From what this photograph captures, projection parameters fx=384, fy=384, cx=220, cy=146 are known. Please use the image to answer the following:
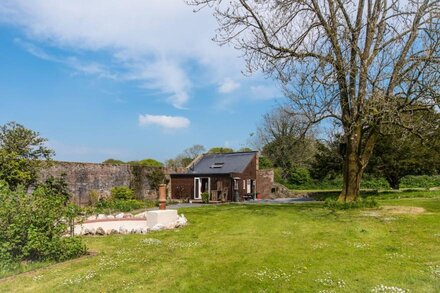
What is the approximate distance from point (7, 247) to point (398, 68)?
606 inches

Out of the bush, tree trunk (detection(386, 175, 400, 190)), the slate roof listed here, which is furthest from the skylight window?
tree trunk (detection(386, 175, 400, 190))

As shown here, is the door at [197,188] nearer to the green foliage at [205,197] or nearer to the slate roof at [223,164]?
the slate roof at [223,164]

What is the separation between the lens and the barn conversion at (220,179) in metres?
33.6

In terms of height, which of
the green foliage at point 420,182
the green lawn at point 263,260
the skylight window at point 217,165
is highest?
the skylight window at point 217,165

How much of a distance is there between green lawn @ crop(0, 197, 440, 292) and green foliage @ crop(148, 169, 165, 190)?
58.1 ft

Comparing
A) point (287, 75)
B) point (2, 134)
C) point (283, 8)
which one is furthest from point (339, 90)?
point (2, 134)

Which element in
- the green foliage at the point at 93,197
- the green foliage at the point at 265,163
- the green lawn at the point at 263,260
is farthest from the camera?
the green foliage at the point at 265,163

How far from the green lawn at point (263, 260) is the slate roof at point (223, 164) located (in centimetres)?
2090

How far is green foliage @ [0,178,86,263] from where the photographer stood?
28.9 feet

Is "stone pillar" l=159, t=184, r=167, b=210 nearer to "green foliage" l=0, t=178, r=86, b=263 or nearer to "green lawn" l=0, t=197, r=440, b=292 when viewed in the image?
"green lawn" l=0, t=197, r=440, b=292

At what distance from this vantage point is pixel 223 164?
36781 millimetres

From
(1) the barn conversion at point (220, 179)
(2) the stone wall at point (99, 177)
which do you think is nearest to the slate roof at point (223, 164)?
(1) the barn conversion at point (220, 179)

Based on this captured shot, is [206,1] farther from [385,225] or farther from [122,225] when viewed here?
[385,225]

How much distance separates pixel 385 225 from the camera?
13.3 m
